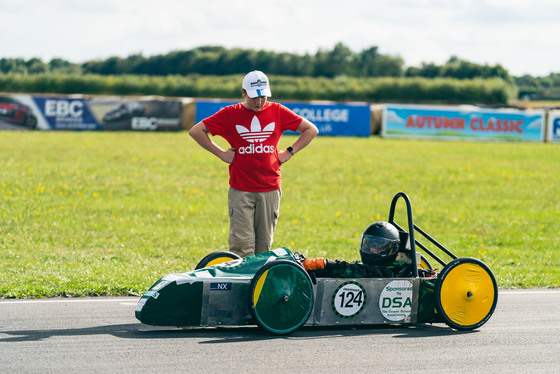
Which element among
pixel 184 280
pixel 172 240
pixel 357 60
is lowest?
pixel 172 240

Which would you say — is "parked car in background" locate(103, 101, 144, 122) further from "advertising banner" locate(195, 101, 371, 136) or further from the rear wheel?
the rear wheel

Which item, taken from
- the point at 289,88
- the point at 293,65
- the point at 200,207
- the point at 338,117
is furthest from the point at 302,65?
the point at 200,207

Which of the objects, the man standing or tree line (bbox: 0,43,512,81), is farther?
tree line (bbox: 0,43,512,81)

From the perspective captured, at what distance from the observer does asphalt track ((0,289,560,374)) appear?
217 inches

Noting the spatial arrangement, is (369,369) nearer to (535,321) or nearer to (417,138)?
(535,321)

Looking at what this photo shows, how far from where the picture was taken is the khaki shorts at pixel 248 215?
7.38 meters

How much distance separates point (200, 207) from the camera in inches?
603

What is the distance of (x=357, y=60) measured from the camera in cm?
8206

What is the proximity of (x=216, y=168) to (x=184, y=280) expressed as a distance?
15.0 metres

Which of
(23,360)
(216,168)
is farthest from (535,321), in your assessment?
(216,168)

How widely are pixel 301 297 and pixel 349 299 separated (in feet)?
1.48

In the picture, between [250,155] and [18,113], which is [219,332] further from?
[18,113]

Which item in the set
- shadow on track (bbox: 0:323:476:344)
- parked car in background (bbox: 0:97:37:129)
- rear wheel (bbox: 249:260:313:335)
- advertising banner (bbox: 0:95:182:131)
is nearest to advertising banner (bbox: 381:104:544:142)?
advertising banner (bbox: 0:95:182:131)

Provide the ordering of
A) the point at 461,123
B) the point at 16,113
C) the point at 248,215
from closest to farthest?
1. the point at 248,215
2. the point at 16,113
3. the point at 461,123
